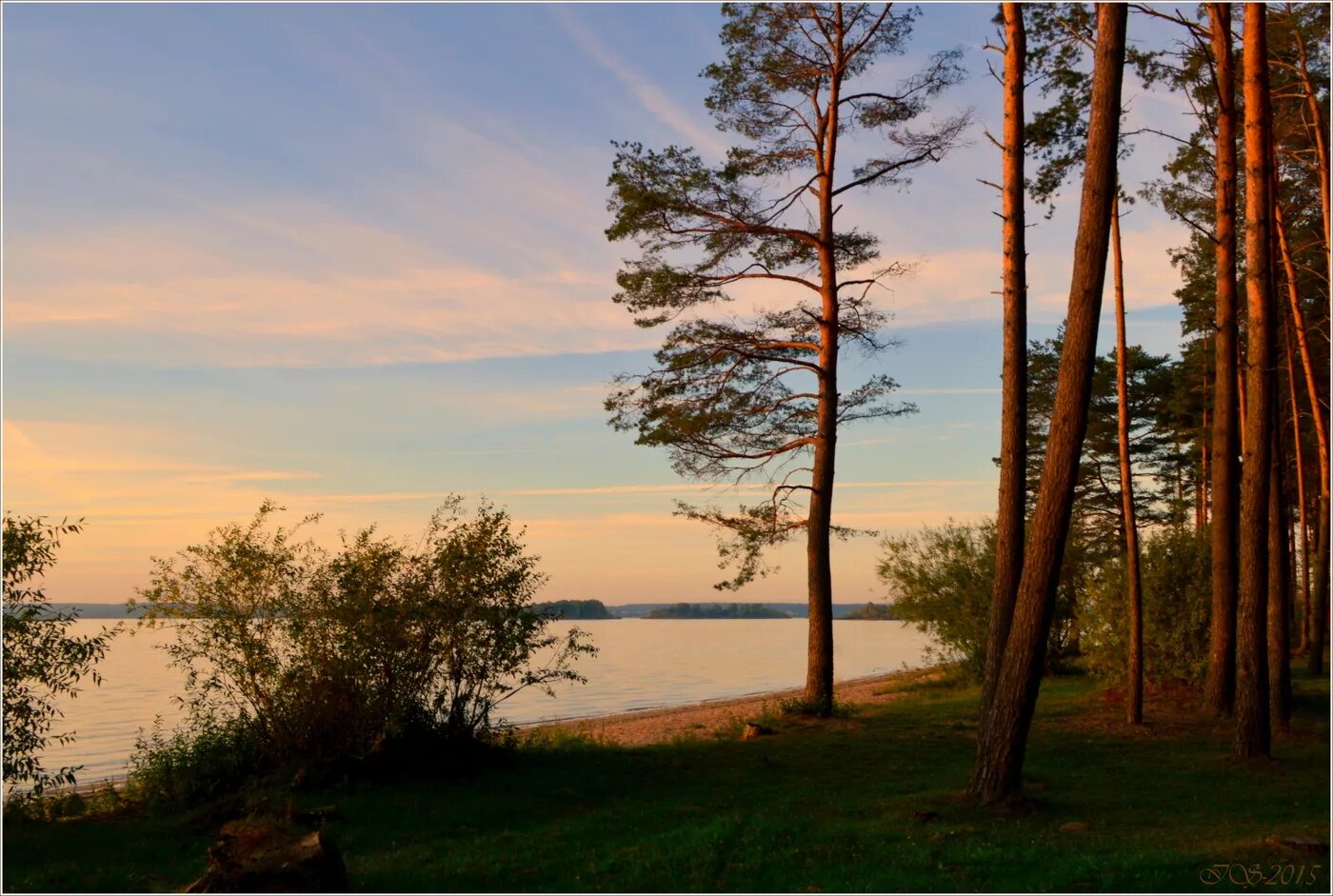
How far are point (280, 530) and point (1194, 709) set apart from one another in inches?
605

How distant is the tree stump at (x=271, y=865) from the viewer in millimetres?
7926

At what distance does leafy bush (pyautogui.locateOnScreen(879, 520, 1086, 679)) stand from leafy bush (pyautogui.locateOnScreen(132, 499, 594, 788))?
16516 mm

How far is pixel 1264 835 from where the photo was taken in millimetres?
9258

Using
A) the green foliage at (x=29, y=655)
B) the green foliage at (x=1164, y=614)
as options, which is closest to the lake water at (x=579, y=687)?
the green foliage at (x=29, y=655)

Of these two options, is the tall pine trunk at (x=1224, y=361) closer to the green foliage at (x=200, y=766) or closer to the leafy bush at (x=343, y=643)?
the leafy bush at (x=343, y=643)

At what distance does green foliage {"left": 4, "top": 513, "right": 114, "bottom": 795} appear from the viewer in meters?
10.9

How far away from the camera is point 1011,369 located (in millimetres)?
12555

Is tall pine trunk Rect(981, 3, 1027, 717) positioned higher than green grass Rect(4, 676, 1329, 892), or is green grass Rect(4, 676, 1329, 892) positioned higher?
tall pine trunk Rect(981, 3, 1027, 717)

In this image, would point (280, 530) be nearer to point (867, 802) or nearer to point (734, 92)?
point (867, 802)

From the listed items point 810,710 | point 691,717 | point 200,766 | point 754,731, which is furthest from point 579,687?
point 200,766

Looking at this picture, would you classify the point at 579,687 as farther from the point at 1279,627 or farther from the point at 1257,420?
the point at 1257,420

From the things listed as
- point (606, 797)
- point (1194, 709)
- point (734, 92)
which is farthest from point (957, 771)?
point (734, 92)

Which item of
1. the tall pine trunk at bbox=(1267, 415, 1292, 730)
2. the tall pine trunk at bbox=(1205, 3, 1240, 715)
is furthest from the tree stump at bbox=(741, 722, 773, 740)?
the tall pine trunk at bbox=(1205, 3, 1240, 715)

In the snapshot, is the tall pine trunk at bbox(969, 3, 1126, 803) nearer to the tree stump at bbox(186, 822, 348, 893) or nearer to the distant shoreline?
the tree stump at bbox(186, 822, 348, 893)
